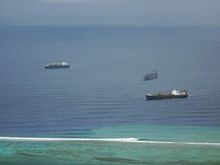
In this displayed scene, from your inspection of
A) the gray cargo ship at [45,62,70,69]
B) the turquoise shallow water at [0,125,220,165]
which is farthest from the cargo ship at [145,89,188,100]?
the gray cargo ship at [45,62,70,69]

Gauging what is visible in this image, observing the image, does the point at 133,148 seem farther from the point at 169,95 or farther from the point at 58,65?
the point at 58,65

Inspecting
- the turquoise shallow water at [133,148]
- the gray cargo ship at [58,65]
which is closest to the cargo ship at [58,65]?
the gray cargo ship at [58,65]

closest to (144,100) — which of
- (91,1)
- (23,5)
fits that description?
(91,1)

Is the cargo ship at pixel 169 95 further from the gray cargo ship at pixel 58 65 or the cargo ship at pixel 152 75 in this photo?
the gray cargo ship at pixel 58 65

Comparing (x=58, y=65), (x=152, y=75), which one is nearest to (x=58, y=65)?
(x=58, y=65)

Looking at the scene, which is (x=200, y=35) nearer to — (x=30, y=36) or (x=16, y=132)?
(x=30, y=36)
